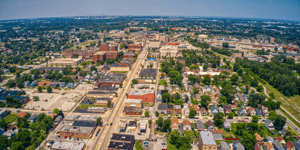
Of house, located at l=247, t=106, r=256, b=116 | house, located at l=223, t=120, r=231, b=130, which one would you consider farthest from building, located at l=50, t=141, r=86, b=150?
house, located at l=247, t=106, r=256, b=116

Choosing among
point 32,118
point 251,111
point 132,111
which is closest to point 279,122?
point 251,111

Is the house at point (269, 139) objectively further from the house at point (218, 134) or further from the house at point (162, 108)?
the house at point (162, 108)

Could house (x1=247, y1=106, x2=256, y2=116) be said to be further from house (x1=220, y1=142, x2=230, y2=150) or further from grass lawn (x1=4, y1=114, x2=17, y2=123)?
grass lawn (x1=4, y1=114, x2=17, y2=123)

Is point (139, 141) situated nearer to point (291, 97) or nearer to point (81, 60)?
point (291, 97)

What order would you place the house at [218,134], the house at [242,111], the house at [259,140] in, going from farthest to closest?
the house at [242,111], the house at [218,134], the house at [259,140]

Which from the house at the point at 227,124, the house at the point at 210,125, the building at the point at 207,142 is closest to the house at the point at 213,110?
the house at the point at 227,124

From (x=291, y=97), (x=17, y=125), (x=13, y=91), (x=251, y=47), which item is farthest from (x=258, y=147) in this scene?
(x=251, y=47)
